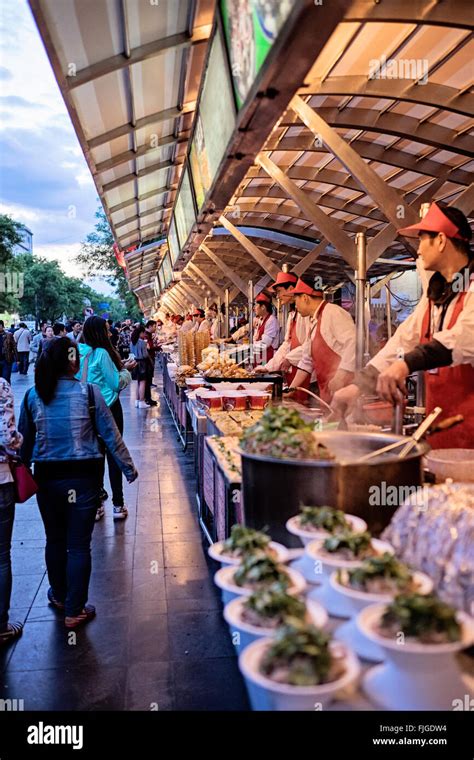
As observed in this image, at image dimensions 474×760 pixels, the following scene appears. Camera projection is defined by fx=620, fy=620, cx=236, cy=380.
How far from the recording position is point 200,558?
18.3 feet

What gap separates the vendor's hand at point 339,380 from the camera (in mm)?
6086

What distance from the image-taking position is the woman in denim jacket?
404 cm

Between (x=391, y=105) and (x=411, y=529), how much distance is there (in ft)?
18.0

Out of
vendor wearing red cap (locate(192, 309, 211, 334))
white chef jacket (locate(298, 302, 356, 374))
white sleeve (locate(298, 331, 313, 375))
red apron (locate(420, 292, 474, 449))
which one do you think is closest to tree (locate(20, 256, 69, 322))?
vendor wearing red cap (locate(192, 309, 211, 334))

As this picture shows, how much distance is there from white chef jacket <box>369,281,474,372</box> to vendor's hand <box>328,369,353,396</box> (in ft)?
6.89

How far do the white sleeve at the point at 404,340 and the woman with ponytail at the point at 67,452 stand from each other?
1.97 meters

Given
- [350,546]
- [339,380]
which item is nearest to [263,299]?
[339,380]

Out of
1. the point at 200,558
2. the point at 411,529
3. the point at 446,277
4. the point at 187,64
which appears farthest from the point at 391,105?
the point at 411,529

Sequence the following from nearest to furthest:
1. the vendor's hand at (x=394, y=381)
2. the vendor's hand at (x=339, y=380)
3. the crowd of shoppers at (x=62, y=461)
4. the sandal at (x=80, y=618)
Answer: the vendor's hand at (x=394, y=381)
the crowd of shoppers at (x=62, y=461)
the sandal at (x=80, y=618)
the vendor's hand at (x=339, y=380)

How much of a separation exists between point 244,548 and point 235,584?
0.20 meters

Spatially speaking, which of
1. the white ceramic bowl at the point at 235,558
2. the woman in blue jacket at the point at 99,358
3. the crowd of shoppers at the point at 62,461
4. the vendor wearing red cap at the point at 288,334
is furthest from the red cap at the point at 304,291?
the white ceramic bowl at the point at 235,558

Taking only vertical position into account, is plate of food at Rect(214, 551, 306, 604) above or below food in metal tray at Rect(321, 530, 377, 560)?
below

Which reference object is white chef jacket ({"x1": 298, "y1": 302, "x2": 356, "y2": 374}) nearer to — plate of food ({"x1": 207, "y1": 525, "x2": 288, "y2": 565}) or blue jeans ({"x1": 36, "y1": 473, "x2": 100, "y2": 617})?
blue jeans ({"x1": 36, "y1": 473, "x2": 100, "y2": 617})

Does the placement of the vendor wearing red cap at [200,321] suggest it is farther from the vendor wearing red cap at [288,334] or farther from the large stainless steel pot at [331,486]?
the large stainless steel pot at [331,486]
